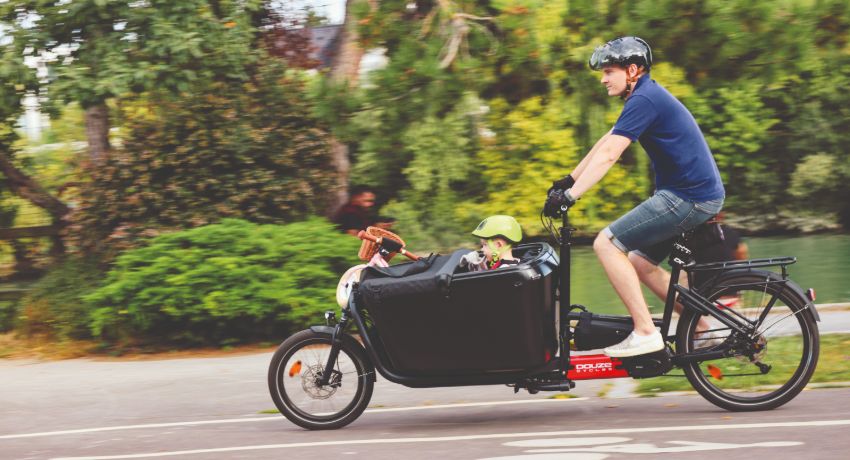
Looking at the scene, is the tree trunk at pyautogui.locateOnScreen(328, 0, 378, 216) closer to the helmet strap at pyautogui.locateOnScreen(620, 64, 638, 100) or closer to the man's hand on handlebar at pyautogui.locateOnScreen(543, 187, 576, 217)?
the helmet strap at pyautogui.locateOnScreen(620, 64, 638, 100)

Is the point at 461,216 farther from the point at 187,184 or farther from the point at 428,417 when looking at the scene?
the point at 428,417

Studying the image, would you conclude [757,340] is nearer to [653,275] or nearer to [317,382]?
[653,275]

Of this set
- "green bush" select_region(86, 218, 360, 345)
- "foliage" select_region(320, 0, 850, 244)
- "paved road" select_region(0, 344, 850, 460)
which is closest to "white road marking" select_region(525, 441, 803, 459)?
"paved road" select_region(0, 344, 850, 460)

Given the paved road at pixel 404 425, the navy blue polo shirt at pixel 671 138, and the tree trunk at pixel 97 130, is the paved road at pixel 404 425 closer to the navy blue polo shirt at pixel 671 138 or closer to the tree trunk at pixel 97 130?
the navy blue polo shirt at pixel 671 138

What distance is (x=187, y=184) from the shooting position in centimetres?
1050

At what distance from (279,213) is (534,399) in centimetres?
477

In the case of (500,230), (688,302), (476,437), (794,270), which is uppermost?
(500,230)

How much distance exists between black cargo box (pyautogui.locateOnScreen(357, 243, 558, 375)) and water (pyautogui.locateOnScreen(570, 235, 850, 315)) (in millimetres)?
3093

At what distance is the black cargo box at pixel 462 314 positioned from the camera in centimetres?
569

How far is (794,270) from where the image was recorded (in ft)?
41.8

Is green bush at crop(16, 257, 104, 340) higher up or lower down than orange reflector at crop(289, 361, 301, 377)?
lower down

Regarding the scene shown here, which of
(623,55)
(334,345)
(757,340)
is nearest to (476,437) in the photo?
(334,345)

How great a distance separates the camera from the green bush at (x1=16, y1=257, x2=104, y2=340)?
10055 millimetres

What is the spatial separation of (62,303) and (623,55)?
6.70m
